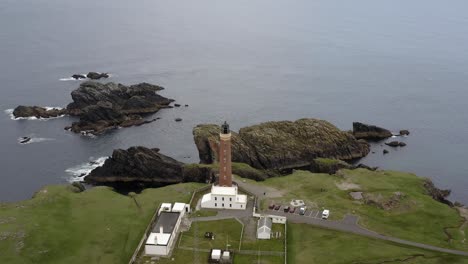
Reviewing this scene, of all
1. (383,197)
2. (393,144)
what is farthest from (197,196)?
(393,144)

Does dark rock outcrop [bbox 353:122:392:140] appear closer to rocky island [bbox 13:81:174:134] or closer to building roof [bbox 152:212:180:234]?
rocky island [bbox 13:81:174:134]

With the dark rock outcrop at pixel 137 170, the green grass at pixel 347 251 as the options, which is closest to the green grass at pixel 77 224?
the dark rock outcrop at pixel 137 170

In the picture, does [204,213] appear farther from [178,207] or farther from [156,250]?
[156,250]

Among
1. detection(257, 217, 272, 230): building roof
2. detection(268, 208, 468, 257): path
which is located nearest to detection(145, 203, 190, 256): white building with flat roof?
detection(257, 217, 272, 230): building roof

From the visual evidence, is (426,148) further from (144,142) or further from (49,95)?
(49,95)

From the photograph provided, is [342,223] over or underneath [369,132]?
underneath

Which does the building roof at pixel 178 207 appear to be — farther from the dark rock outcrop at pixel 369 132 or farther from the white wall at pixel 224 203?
the dark rock outcrop at pixel 369 132

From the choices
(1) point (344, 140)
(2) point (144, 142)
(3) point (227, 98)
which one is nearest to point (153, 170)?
Result: (2) point (144, 142)
